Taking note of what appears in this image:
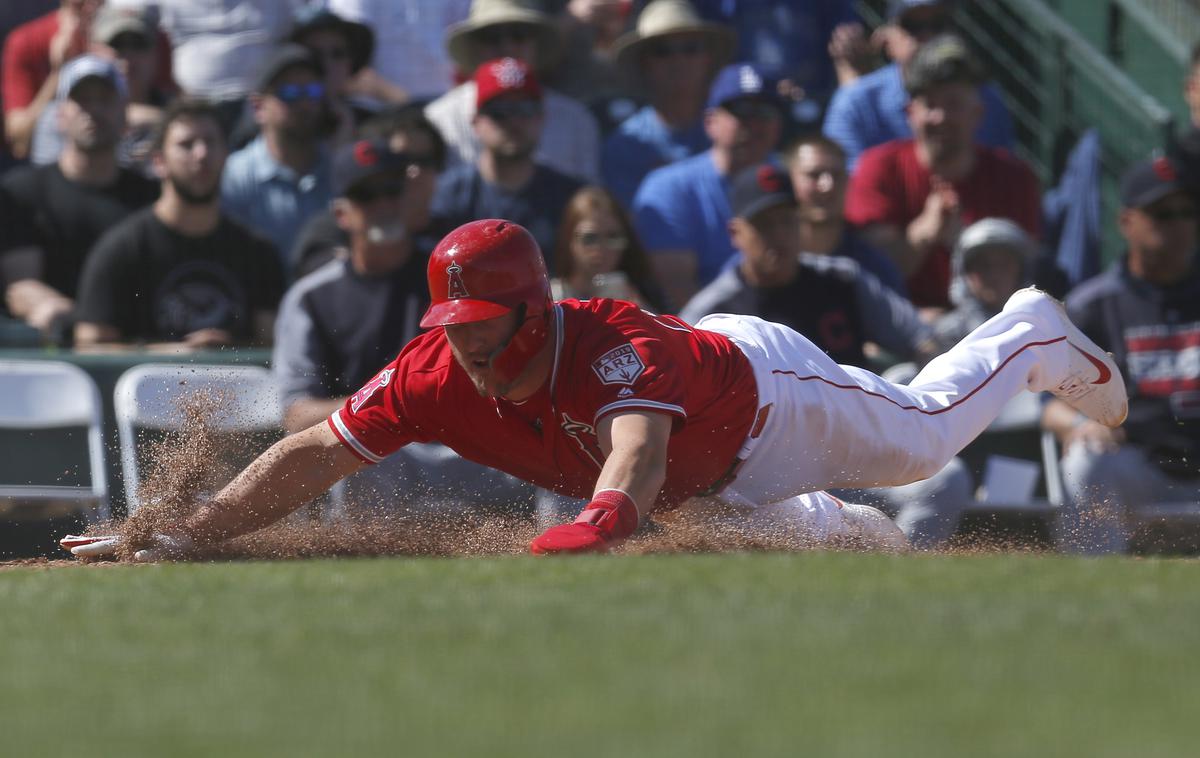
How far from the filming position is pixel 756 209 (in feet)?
27.4

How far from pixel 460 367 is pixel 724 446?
3.26ft

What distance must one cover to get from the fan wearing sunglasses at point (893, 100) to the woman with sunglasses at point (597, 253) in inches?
79.7

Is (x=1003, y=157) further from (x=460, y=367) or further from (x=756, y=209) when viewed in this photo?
(x=460, y=367)

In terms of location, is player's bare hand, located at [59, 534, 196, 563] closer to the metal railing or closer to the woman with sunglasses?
the woman with sunglasses

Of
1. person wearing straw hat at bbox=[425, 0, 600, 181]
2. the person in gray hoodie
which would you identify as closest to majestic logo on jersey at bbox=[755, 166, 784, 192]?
the person in gray hoodie

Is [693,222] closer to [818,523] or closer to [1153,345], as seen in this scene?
[1153,345]

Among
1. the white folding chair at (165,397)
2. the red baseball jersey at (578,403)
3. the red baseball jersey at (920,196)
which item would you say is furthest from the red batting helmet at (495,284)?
the red baseball jersey at (920,196)

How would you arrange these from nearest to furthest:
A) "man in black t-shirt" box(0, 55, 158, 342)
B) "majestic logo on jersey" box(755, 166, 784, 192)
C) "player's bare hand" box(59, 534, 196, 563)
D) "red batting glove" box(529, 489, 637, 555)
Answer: "red batting glove" box(529, 489, 637, 555), "player's bare hand" box(59, 534, 196, 563), "majestic logo on jersey" box(755, 166, 784, 192), "man in black t-shirt" box(0, 55, 158, 342)

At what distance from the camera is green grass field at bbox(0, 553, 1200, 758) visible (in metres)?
2.99

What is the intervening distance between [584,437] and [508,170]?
3737 millimetres

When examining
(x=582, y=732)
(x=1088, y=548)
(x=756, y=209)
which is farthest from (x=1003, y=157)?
(x=582, y=732)

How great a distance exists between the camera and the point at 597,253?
27.1 feet

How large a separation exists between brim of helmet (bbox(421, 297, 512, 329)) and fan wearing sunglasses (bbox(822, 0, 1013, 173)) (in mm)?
5054

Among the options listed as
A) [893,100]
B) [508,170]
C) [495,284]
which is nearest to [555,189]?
[508,170]
